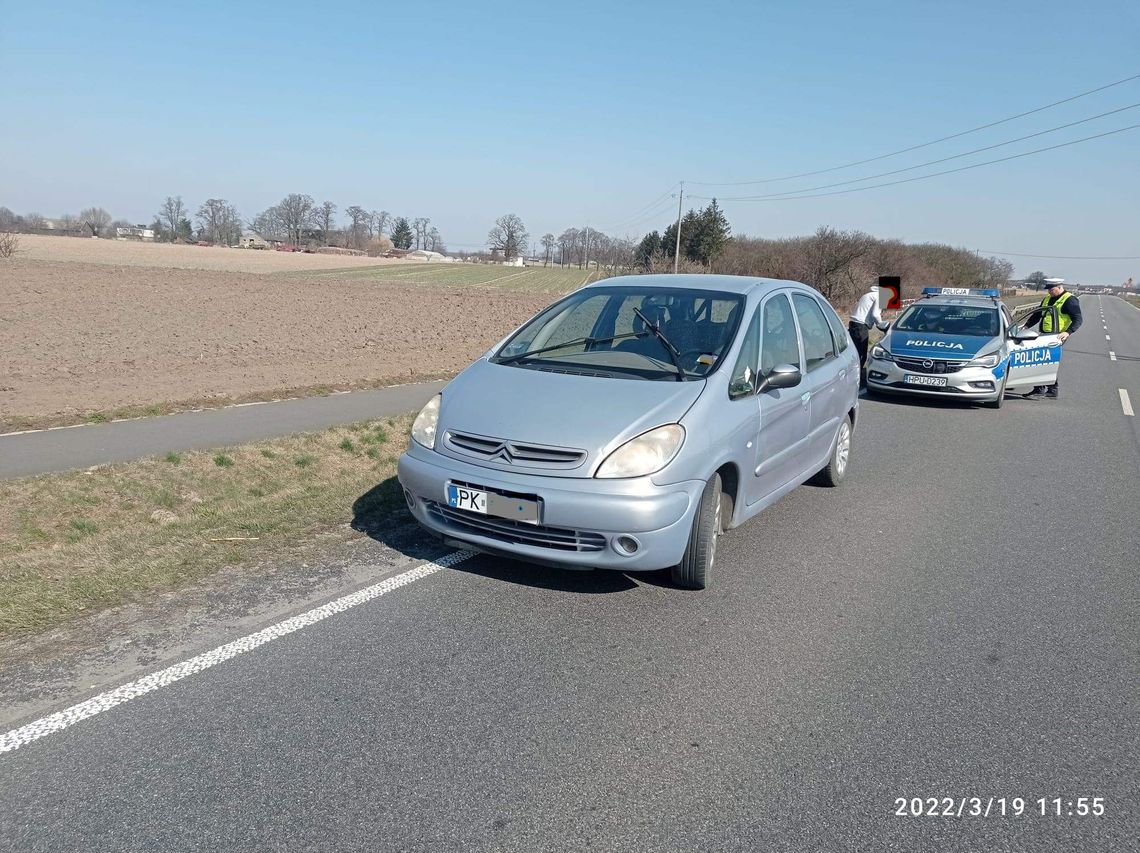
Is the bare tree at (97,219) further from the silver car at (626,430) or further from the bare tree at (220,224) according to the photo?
the silver car at (626,430)

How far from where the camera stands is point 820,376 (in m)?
6.21

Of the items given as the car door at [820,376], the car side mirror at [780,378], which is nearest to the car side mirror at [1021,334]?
the car door at [820,376]

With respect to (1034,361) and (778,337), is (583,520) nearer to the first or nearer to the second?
(778,337)

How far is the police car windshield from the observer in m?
12.8

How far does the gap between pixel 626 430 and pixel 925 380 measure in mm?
9206

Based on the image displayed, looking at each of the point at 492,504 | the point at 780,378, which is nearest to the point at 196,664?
the point at 492,504

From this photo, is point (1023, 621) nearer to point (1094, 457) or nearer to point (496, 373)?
point (496, 373)

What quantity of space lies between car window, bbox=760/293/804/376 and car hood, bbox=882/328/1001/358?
7.02 meters

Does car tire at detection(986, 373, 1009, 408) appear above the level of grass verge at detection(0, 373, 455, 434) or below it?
above

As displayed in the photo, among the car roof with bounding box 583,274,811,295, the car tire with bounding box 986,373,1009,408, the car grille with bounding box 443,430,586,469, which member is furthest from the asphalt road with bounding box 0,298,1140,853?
the car tire with bounding box 986,373,1009,408

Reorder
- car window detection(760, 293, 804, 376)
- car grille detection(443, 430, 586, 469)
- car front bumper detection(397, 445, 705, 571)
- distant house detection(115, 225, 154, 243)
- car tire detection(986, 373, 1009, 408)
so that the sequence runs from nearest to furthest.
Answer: car front bumper detection(397, 445, 705, 571), car grille detection(443, 430, 586, 469), car window detection(760, 293, 804, 376), car tire detection(986, 373, 1009, 408), distant house detection(115, 225, 154, 243)

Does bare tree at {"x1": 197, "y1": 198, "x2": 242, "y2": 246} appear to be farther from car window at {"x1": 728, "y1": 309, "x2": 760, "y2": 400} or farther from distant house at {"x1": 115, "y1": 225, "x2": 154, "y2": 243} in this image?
car window at {"x1": 728, "y1": 309, "x2": 760, "y2": 400}

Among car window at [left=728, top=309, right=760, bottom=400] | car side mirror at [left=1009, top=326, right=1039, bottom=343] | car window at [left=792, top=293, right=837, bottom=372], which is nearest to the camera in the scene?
car window at [left=728, top=309, right=760, bottom=400]

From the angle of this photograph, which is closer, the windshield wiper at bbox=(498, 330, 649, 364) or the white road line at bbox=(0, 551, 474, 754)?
the white road line at bbox=(0, 551, 474, 754)
